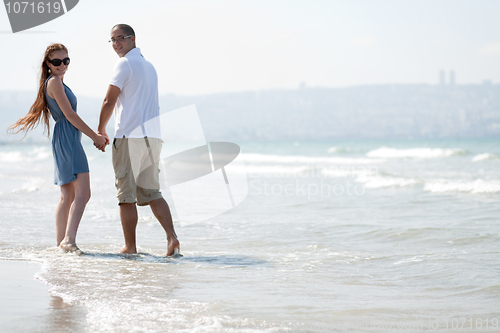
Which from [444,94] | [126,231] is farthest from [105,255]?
[444,94]

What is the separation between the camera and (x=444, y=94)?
4035 inches

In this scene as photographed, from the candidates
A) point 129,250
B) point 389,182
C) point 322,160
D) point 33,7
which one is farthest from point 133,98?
point 322,160

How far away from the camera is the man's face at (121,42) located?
3.92 meters

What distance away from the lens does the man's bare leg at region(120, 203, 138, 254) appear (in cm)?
396

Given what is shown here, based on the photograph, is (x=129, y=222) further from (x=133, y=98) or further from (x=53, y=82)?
(x=53, y=82)

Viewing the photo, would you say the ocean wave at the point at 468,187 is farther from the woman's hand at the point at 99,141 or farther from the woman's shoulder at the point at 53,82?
the woman's shoulder at the point at 53,82

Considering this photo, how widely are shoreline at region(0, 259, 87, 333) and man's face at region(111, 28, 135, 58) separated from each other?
1798 millimetres

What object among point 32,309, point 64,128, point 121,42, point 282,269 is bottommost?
point 282,269

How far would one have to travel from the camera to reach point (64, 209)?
13.4 ft

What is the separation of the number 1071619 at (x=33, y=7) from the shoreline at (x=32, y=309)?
12.9ft

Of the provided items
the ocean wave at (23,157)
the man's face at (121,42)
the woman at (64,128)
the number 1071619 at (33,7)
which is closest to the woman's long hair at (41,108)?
the woman at (64,128)

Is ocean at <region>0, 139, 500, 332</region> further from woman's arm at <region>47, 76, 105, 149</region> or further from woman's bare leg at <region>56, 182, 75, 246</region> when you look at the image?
woman's arm at <region>47, 76, 105, 149</region>

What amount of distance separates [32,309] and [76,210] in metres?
1.55

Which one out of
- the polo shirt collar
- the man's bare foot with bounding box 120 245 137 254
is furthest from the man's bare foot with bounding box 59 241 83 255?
the polo shirt collar
